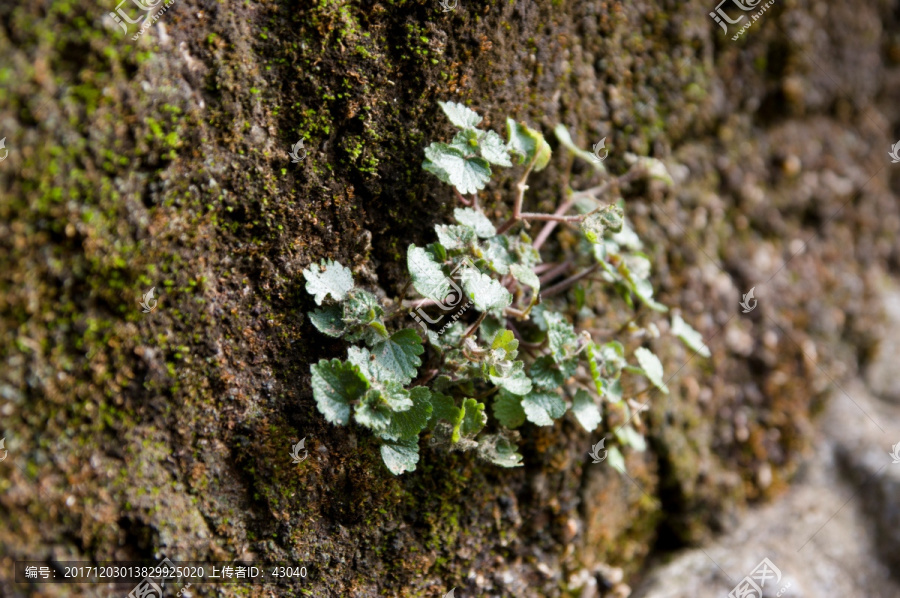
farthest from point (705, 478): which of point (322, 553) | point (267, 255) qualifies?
point (267, 255)

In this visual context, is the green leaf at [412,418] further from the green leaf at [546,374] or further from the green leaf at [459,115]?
the green leaf at [459,115]

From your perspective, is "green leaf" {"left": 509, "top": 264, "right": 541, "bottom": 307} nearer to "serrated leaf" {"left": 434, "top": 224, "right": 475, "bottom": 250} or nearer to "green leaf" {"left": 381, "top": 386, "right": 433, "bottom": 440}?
"serrated leaf" {"left": 434, "top": 224, "right": 475, "bottom": 250}

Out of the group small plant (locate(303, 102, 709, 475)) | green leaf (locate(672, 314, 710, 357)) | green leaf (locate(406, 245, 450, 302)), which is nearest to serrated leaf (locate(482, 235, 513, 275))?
small plant (locate(303, 102, 709, 475))

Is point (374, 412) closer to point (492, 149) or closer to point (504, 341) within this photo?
point (504, 341)

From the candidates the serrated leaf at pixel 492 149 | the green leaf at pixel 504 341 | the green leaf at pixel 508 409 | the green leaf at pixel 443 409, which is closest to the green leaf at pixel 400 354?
the green leaf at pixel 443 409

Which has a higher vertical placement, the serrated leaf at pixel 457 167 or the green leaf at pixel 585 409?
the serrated leaf at pixel 457 167
